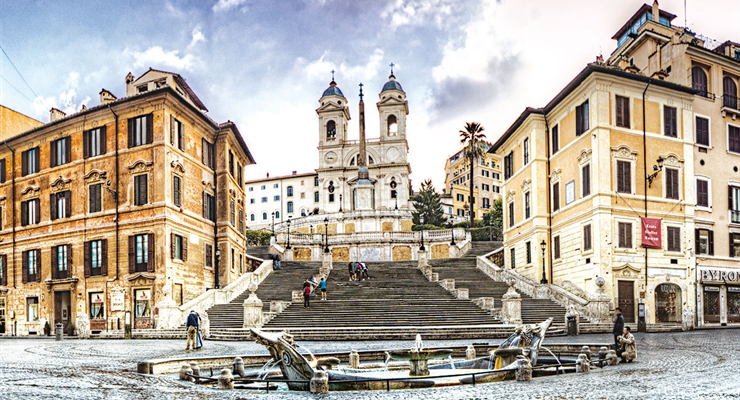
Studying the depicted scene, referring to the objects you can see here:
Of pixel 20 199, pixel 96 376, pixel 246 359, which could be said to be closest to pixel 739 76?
pixel 246 359

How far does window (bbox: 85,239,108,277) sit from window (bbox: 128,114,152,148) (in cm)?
557

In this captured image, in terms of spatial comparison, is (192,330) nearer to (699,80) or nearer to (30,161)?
(30,161)

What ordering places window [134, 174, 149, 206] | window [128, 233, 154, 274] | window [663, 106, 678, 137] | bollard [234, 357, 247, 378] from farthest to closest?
window [134, 174, 149, 206] < window [663, 106, 678, 137] < window [128, 233, 154, 274] < bollard [234, 357, 247, 378]

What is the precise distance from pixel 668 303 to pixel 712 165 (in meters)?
8.14

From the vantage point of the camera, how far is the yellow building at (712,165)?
35.4 metres

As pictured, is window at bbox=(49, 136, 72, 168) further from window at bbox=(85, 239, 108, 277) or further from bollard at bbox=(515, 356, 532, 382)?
bollard at bbox=(515, 356, 532, 382)

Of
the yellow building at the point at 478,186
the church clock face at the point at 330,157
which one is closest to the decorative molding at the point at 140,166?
the church clock face at the point at 330,157

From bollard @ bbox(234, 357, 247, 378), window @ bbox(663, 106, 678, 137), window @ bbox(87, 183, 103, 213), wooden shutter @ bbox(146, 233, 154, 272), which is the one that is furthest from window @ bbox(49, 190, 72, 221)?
window @ bbox(663, 106, 678, 137)

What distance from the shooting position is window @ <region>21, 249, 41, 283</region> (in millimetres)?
40719

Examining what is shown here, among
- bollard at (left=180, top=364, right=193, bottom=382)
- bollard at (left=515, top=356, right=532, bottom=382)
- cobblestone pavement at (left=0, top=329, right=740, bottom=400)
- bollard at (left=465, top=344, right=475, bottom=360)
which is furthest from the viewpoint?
bollard at (left=465, top=344, right=475, bottom=360)

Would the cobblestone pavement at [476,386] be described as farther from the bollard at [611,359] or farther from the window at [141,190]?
the window at [141,190]

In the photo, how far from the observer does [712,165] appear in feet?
121

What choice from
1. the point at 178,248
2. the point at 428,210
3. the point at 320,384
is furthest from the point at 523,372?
the point at 428,210

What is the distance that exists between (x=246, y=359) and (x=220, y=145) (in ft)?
89.3
